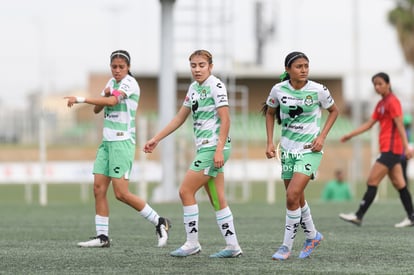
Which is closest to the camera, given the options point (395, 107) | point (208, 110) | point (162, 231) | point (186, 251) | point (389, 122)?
point (208, 110)

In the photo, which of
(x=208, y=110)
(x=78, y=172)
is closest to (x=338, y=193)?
(x=208, y=110)

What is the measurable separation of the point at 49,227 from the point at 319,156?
5.58 m

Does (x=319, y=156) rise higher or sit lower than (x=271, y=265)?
higher

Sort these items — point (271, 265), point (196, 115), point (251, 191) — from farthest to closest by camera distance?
point (251, 191) < point (196, 115) < point (271, 265)

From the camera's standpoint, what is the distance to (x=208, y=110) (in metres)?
9.48

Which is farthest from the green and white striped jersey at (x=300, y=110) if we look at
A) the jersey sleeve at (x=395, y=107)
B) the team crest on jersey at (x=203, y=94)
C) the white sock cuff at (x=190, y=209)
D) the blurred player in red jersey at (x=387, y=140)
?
the jersey sleeve at (x=395, y=107)

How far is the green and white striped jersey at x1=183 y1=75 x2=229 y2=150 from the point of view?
31.0ft

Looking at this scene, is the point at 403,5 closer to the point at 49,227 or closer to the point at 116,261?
the point at 49,227

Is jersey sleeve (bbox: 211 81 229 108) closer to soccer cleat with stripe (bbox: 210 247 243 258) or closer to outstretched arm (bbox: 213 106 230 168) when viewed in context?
outstretched arm (bbox: 213 106 230 168)

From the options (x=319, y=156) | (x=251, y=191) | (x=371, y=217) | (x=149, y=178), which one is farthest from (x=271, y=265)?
(x=251, y=191)

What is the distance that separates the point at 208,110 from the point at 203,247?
1874 mm

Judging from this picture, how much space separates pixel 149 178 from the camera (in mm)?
34125

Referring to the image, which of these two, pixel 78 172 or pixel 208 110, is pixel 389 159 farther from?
pixel 78 172

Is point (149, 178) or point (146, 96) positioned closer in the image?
point (149, 178)
